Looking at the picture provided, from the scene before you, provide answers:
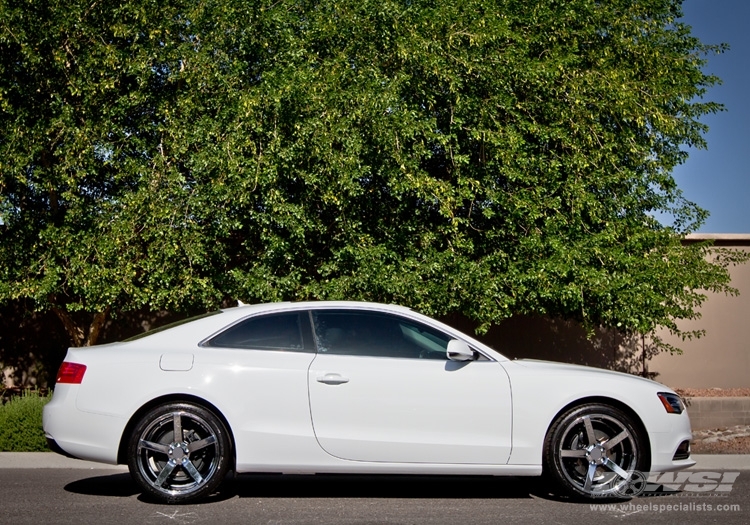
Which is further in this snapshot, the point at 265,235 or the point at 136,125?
the point at 136,125

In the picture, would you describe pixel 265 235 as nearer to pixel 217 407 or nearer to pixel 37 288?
pixel 37 288

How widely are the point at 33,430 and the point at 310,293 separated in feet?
11.8

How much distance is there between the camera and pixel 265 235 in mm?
10508

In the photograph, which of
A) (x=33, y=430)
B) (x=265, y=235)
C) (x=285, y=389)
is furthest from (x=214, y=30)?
(x=285, y=389)

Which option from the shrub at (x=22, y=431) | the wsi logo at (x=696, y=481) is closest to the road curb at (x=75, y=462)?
the shrub at (x=22, y=431)

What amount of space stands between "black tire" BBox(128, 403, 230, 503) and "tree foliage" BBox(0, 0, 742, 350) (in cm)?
402

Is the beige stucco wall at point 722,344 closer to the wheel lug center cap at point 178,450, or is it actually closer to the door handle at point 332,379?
the door handle at point 332,379

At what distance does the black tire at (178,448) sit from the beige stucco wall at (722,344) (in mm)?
9804

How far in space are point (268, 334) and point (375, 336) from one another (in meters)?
0.87

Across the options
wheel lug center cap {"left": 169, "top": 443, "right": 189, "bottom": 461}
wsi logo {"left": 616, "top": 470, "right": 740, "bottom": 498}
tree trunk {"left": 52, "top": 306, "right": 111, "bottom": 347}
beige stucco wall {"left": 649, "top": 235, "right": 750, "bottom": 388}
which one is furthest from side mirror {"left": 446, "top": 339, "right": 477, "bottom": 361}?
beige stucco wall {"left": 649, "top": 235, "right": 750, "bottom": 388}

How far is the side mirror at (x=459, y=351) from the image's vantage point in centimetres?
659

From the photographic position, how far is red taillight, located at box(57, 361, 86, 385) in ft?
21.5

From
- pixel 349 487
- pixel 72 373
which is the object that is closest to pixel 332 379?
pixel 349 487

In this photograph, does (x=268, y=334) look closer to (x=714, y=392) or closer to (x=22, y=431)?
(x=22, y=431)
